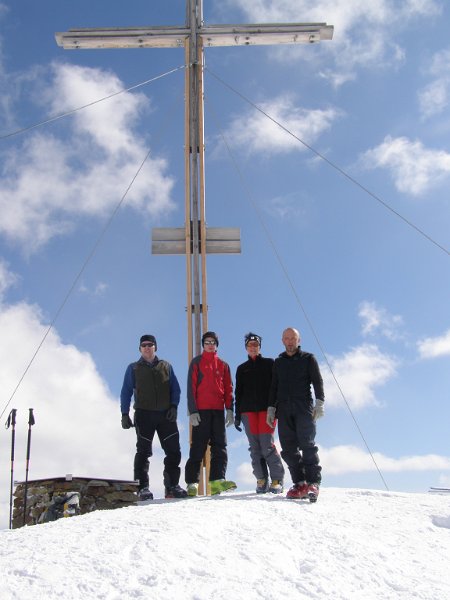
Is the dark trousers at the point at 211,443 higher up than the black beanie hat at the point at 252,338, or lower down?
lower down

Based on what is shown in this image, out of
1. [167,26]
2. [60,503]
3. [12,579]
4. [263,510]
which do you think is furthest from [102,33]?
[12,579]

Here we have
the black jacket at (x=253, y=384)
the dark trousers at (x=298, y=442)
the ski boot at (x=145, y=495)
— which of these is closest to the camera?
the dark trousers at (x=298, y=442)

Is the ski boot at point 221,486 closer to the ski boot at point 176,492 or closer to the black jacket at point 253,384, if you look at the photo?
the ski boot at point 176,492

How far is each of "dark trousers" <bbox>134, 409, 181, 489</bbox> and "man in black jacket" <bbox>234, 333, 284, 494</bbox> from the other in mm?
895

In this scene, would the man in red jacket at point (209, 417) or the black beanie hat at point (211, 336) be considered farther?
the black beanie hat at point (211, 336)

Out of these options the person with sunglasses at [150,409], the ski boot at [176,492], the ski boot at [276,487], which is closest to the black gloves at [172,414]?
the person with sunglasses at [150,409]

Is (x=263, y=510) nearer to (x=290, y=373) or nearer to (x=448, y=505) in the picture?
(x=290, y=373)

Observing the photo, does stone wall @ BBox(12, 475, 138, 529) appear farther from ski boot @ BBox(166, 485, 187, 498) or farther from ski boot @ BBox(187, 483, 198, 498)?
ski boot @ BBox(187, 483, 198, 498)

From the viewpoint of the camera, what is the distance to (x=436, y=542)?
495 centimetres

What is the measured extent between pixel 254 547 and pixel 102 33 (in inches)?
320

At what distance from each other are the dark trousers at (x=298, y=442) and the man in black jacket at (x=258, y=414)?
0.81 ft

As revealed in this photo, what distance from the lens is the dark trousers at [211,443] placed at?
6977 mm

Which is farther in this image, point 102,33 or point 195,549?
point 102,33

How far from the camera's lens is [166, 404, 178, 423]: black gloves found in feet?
24.1
